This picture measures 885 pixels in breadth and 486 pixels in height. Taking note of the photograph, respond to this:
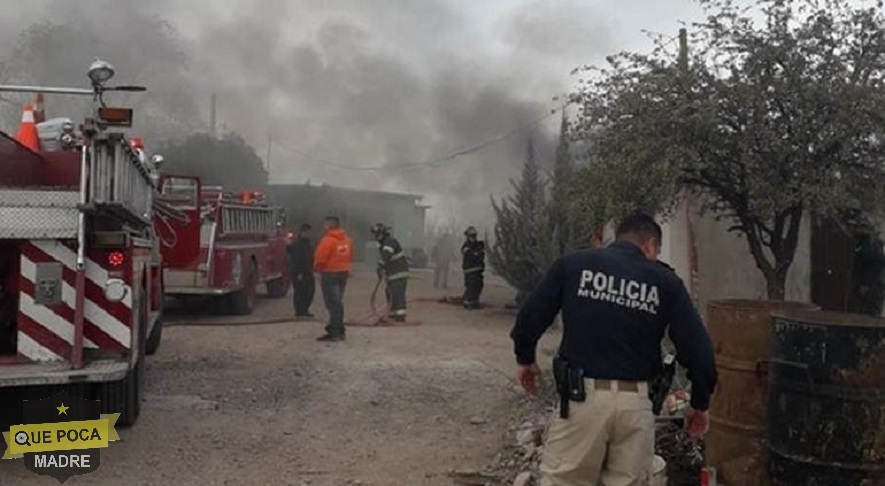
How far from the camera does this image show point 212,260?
11.1 m

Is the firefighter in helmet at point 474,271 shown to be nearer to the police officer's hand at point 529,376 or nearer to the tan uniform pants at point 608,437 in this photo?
the police officer's hand at point 529,376

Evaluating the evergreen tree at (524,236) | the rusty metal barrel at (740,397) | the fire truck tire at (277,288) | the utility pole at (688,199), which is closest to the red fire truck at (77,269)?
the rusty metal barrel at (740,397)

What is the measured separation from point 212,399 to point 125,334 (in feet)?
5.99

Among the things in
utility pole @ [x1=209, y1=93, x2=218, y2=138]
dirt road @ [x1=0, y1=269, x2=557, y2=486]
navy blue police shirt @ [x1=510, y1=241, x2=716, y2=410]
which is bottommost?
dirt road @ [x1=0, y1=269, x2=557, y2=486]

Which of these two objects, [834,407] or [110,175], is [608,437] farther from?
[110,175]

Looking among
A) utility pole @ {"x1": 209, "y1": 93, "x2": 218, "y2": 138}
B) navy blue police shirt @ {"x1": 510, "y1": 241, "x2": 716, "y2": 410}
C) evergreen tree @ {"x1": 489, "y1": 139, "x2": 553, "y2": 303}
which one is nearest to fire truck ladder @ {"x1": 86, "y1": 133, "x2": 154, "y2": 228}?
navy blue police shirt @ {"x1": 510, "y1": 241, "x2": 716, "y2": 410}

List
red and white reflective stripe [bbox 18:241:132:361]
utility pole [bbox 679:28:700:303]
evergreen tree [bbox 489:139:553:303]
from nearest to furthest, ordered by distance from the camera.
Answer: red and white reflective stripe [bbox 18:241:132:361]
utility pole [bbox 679:28:700:303]
evergreen tree [bbox 489:139:553:303]

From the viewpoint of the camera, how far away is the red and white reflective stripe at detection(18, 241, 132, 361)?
15.9ft

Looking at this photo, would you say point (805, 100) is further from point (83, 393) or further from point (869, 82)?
point (83, 393)

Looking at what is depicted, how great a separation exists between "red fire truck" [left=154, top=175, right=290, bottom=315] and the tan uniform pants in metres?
5.31

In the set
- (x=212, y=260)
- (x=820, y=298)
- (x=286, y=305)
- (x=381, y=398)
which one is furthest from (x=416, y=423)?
(x=286, y=305)

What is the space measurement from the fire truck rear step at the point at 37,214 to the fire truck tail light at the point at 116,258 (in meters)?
0.25

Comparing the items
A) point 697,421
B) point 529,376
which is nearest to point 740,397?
point 697,421

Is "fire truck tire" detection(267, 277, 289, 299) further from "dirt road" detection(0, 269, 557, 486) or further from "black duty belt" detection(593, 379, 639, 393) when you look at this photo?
"black duty belt" detection(593, 379, 639, 393)
